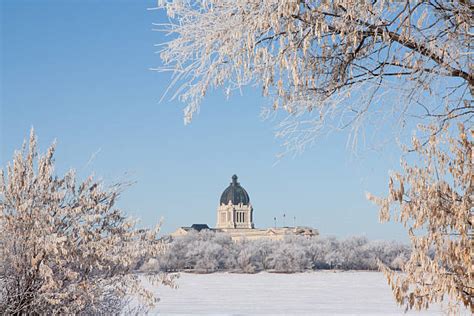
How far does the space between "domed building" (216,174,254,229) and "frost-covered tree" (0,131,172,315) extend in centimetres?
9991

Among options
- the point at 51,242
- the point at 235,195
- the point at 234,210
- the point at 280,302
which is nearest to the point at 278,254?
the point at 280,302

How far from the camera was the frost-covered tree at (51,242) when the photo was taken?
24.3 feet

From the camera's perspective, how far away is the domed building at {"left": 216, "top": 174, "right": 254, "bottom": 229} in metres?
109

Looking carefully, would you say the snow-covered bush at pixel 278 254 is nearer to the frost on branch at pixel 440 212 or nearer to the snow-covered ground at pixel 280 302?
the snow-covered ground at pixel 280 302

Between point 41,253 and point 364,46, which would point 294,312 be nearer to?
point 41,253

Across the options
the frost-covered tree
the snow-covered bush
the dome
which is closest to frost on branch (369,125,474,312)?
the frost-covered tree

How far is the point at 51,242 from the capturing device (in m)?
7.17

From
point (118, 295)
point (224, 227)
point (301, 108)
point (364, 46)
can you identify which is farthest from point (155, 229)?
point (224, 227)

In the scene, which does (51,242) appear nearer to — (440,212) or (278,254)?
(440,212)

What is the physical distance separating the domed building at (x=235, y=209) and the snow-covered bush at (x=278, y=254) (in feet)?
194

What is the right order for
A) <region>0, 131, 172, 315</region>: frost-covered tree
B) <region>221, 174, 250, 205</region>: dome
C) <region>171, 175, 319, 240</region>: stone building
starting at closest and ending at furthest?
1. <region>0, 131, 172, 315</region>: frost-covered tree
2. <region>171, 175, 319, 240</region>: stone building
3. <region>221, 174, 250, 205</region>: dome

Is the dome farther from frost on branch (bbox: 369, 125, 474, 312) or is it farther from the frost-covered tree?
frost on branch (bbox: 369, 125, 474, 312)

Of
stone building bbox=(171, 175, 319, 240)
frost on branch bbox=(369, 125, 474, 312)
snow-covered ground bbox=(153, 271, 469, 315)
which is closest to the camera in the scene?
frost on branch bbox=(369, 125, 474, 312)

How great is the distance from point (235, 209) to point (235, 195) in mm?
3768
